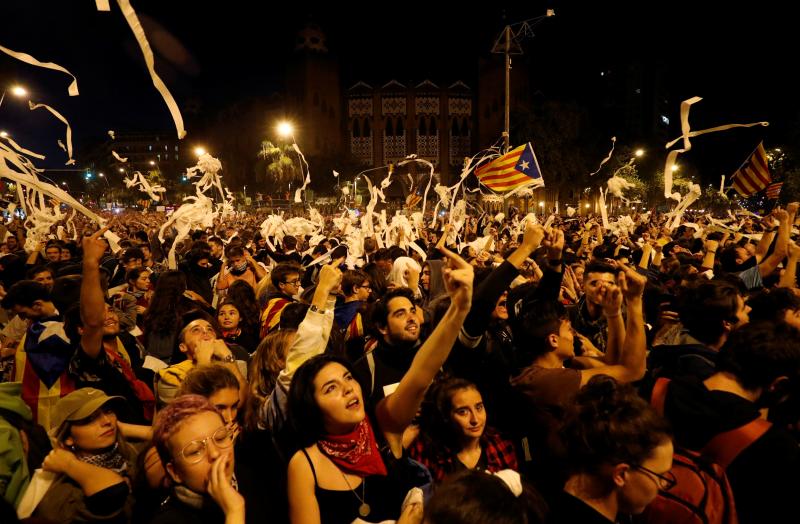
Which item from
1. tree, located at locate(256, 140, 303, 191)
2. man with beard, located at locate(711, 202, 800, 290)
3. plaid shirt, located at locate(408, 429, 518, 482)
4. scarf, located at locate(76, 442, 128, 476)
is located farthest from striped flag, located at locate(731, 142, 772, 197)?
tree, located at locate(256, 140, 303, 191)

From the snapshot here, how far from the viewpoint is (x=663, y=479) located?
1902 millimetres

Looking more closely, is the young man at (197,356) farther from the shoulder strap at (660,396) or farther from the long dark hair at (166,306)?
the shoulder strap at (660,396)

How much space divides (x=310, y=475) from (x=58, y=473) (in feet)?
4.03

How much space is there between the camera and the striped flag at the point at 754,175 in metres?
11.0

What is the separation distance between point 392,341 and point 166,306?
2720mm

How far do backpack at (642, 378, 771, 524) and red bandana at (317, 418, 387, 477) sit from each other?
1.17 m

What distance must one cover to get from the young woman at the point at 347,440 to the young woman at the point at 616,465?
70 cm

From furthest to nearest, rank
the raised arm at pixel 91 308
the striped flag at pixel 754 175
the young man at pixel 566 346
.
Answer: the striped flag at pixel 754 175 → the raised arm at pixel 91 308 → the young man at pixel 566 346

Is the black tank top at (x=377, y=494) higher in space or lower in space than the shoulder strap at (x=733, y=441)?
lower

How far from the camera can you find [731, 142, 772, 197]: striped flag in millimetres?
11031

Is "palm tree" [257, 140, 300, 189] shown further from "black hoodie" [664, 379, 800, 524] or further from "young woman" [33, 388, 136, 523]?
"black hoodie" [664, 379, 800, 524]

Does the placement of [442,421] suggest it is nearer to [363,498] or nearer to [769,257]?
[363,498]

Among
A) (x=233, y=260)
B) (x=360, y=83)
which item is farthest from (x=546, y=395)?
(x=360, y=83)

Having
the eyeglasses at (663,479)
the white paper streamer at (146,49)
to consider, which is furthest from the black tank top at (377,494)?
the white paper streamer at (146,49)
